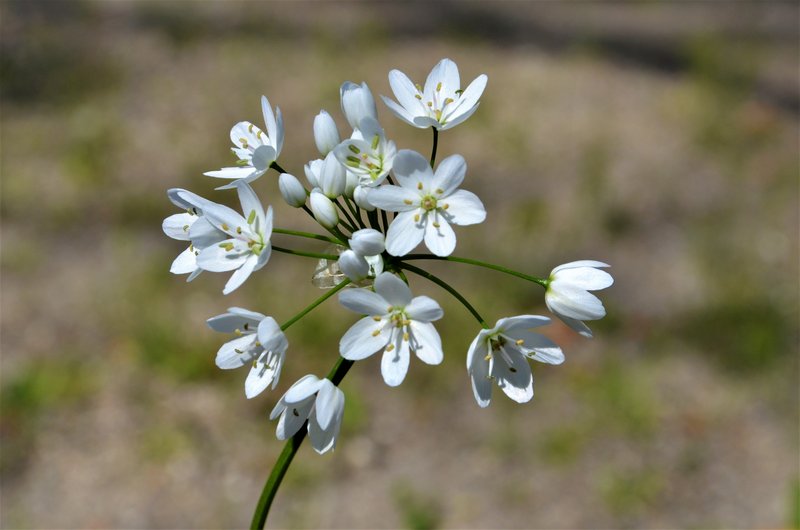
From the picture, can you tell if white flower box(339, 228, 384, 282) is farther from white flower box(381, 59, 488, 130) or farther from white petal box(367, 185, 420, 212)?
white flower box(381, 59, 488, 130)

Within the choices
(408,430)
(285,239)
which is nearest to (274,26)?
(285,239)

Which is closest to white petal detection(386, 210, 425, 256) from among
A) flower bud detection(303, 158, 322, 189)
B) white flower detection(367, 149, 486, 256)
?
white flower detection(367, 149, 486, 256)

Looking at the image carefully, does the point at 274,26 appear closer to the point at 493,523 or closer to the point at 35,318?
the point at 35,318

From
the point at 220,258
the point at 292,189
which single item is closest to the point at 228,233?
the point at 220,258

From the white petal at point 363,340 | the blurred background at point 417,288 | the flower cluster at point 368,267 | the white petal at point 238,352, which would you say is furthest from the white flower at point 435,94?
the blurred background at point 417,288

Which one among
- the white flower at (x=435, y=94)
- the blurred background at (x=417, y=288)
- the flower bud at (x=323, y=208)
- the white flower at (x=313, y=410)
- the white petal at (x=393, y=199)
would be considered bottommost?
the blurred background at (x=417, y=288)

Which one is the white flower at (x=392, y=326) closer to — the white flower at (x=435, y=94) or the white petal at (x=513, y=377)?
the white petal at (x=513, y=377)
